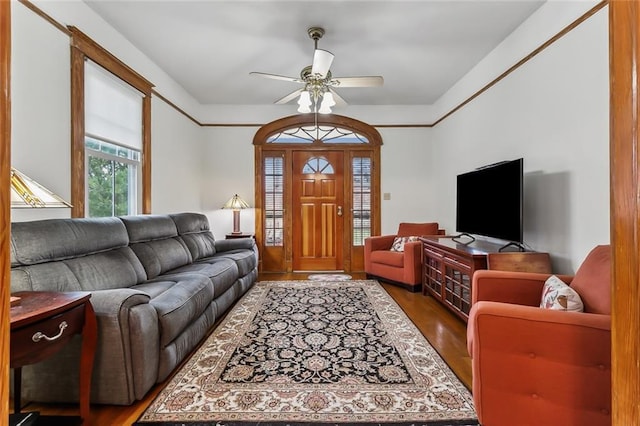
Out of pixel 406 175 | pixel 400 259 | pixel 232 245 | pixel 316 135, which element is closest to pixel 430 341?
pixel 400 259

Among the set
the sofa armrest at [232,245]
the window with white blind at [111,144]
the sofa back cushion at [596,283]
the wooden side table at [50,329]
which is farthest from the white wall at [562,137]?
the window with white blind at [111,144]

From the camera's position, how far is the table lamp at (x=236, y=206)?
4.69 m

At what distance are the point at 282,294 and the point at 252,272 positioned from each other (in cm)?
56

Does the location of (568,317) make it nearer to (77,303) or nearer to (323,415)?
(323,415)

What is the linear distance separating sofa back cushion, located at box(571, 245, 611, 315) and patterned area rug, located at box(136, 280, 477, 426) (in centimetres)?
82

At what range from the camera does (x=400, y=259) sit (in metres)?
4.04

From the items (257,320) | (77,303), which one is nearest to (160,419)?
(77,303)

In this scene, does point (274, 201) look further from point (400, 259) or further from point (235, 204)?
point (400, 259)

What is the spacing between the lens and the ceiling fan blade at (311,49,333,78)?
8.58 ft

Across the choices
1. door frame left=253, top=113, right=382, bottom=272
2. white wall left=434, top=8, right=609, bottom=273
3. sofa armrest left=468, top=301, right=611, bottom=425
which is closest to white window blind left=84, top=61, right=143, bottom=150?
door frame left=253, top=113, right=382, bottom=272

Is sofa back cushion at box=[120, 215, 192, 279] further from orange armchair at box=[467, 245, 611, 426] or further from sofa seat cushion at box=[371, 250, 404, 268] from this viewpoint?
orange armchair at box=[467, 245, 611, 426]

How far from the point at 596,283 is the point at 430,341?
3.97ft

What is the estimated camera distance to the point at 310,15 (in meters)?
2.69

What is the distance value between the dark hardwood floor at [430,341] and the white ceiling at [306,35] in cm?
278
